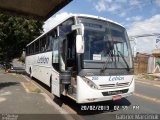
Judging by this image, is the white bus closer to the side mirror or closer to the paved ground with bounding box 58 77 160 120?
the side mirror

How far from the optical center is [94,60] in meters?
8.70

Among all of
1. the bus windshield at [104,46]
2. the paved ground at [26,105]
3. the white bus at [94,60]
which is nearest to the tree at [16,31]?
the paved ground at [26,105]

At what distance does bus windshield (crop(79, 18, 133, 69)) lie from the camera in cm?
870

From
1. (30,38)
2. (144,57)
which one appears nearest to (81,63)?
(30,38)

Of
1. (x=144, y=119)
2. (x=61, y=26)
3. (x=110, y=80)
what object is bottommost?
(x=144, y=119)

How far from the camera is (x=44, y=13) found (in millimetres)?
10477

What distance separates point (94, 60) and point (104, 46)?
73 cm

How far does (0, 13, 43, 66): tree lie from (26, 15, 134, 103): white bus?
20.7 metres

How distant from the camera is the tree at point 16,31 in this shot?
29.7 m

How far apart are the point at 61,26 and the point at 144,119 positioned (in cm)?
526

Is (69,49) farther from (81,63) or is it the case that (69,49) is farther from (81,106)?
(81,106)

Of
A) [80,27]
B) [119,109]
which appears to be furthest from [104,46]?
[119,109]

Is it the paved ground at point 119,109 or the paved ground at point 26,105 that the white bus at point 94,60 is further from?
the paved ground at point 26,105

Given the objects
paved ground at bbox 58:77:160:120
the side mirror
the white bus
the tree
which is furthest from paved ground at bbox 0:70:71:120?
the tree
